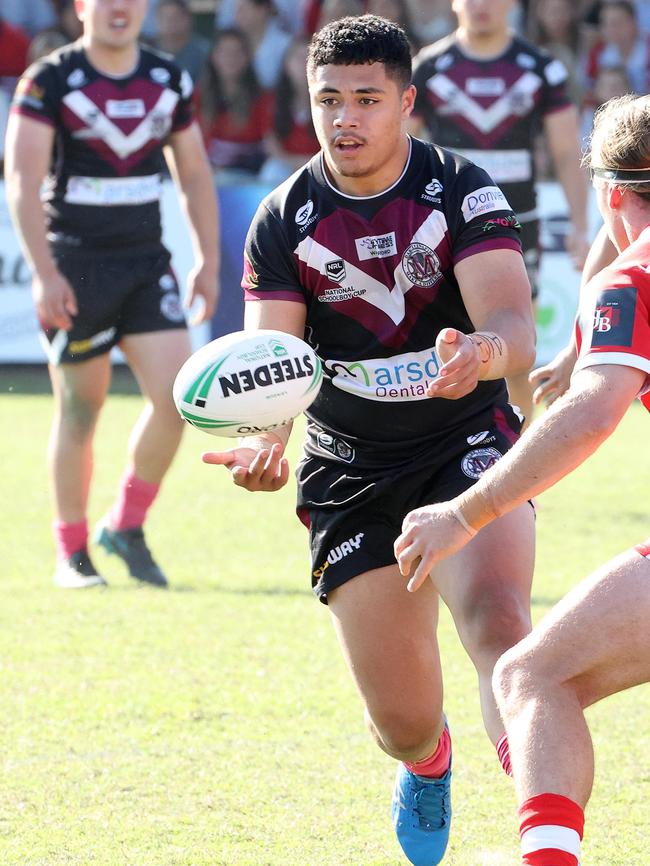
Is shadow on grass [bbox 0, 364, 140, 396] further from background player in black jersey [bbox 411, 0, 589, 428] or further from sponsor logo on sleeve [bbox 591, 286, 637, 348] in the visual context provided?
sponsor logo on sleeve [bbox 591, 286, 637, 348]

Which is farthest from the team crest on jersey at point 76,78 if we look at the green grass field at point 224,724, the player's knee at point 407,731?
the player's knee at point 407,731

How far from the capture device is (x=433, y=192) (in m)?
4.10

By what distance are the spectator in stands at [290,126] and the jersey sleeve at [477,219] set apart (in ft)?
32.8

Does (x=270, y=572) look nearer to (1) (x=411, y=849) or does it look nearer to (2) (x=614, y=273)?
(1) (x=411, y=849)

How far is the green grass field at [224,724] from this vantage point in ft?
13.4

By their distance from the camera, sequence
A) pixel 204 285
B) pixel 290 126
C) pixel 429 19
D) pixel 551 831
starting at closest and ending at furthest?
pixel 551 831
pixel 204 285
pixel 290 126
pixel 429 19

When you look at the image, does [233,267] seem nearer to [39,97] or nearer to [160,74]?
[160,74]

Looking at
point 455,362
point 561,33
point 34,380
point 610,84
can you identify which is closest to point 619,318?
point 455,362

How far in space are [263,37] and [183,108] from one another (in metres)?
7.89

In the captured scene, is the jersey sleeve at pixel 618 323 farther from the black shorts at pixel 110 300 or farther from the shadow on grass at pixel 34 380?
the shadow on grass at pixel 34 380

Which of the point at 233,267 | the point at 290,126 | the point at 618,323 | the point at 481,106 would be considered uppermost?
the point at 618,323

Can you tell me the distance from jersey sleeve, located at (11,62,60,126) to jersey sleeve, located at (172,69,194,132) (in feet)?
2.05

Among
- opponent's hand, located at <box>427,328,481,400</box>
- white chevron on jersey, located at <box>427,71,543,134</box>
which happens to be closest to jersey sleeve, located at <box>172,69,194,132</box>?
white chevron on jersey, located at <box>427,71,543,134</box>

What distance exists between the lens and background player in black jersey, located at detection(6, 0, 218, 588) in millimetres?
6887
